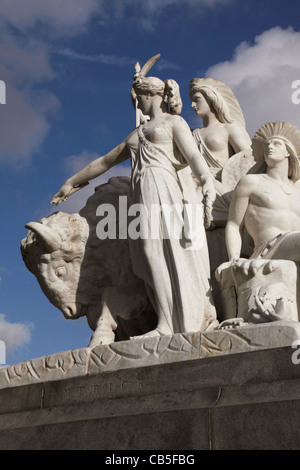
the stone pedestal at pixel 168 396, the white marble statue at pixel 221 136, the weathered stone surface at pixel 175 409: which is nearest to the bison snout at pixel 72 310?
the stone pedestal at pixel 168 396

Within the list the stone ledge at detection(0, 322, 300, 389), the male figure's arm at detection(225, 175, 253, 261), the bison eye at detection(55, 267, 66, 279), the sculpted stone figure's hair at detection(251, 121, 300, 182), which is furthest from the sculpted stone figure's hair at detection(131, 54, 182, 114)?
the stone ledge at detection(0, 322, 300, 389)

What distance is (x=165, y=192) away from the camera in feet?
24.4

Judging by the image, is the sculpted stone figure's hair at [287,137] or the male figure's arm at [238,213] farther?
the sculpted stone figure's hair at [287,137]

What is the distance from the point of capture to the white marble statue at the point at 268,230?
6.30 metres

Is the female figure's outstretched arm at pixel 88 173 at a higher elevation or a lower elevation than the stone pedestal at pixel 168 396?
higher

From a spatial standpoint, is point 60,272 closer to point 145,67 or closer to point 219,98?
point 145,67

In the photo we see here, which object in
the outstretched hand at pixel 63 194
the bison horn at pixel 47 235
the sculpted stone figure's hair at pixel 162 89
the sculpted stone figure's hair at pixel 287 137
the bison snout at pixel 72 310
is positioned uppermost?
the sculpted stone figure's hair at pixel 162 89

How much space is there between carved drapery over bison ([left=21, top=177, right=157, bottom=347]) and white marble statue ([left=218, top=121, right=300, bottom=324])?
1397mm

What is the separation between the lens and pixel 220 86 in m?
9.23

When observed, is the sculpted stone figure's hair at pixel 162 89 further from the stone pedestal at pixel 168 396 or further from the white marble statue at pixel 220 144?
the stone pedestal at pixel 168 396

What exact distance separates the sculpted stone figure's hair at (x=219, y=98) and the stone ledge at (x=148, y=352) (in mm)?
3861

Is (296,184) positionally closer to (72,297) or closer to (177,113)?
(177,113)

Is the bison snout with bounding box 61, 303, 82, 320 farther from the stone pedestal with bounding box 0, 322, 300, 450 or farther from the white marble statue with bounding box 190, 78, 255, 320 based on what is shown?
the white marble statue with bounding box 190, 78, 255, 320

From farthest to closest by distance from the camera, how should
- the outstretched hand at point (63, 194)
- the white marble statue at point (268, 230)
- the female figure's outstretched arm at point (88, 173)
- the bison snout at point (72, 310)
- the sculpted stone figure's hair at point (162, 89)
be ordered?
the outstretched hand at point (63, 194)
the female figure's outstretched arm at point (88, 173)
the bison snout at point (72, 310)
the sculpted stone figure's hair at point (162, 89)
the white marble statue at point (268, 230)
